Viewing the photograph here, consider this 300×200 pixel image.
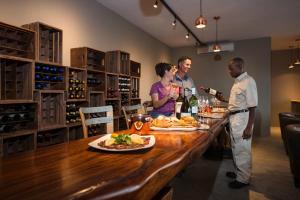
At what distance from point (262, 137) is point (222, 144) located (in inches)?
105

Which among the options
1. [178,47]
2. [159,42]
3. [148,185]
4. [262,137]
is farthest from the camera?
[178,47]

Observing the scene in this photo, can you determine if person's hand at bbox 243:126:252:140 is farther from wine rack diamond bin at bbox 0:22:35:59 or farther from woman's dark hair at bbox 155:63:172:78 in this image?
wine rack diamond bin at bbox 0:22:35:59

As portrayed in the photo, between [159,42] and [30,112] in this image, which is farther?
[159,42]

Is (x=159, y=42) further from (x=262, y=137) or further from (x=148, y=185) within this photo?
→ (x=148, y=185)

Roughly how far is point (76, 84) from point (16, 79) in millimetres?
828

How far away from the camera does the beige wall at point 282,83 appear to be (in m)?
8.34

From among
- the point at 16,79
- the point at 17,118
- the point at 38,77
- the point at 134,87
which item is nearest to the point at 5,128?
the point at 17,118

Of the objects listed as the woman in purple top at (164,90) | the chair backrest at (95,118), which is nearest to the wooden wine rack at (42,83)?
the chair backrest at (95,118)

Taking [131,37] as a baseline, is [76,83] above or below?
below

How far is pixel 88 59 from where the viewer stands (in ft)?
11.5

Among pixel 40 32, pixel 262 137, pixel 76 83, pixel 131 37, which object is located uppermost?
pixel 131 37

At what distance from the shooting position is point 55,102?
284cm

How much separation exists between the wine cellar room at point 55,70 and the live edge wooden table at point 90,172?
147cm

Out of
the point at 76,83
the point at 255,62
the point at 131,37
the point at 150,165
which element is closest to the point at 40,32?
the point at 76,83
